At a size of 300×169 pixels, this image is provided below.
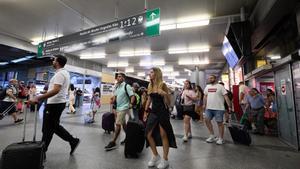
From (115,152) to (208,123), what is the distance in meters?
2.08

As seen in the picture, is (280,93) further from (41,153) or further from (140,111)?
(41,153)

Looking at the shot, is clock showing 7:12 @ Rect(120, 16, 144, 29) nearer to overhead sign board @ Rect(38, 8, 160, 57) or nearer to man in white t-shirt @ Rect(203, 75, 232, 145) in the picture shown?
overhead sign board @ Rect(38, 8, 160, 57)

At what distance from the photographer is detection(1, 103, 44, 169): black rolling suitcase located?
153 cm

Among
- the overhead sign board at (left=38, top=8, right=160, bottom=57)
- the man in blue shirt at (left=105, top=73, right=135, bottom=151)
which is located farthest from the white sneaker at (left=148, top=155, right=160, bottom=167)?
the overhead sign board at (left=38, top=8, right=160, bottom=57)

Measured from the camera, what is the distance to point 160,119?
1.97 m

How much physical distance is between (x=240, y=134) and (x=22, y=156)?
370 cm

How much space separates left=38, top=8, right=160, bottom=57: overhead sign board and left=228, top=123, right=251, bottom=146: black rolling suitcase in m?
2.83

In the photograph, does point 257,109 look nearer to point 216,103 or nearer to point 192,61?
point 216,103

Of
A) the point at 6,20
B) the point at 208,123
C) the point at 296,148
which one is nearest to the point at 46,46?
the point at 6,20

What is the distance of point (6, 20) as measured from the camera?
19.9ft

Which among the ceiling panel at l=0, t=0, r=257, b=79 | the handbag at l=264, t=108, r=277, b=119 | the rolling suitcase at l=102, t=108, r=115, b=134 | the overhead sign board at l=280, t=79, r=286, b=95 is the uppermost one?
the ceiling panel at l=0, t=0, r=257, b=79

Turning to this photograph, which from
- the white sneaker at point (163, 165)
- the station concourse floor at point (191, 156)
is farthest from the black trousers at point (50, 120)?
the white sneaker at point (163, 165)

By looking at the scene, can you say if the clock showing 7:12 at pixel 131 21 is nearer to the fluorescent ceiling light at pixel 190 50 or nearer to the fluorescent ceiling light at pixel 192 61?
the fluorescent ceiling light at pixel 190 50

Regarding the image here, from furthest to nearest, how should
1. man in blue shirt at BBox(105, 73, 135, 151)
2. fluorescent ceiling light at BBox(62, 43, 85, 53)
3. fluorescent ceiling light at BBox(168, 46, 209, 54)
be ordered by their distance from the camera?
fluorescent ceiling light at BBox(168, 46, 209, 54) < fluorescent ceiling light at BBox(62, 43, 85, 53) < man in blue shirt at BBox(105, 73, 135, 151)
